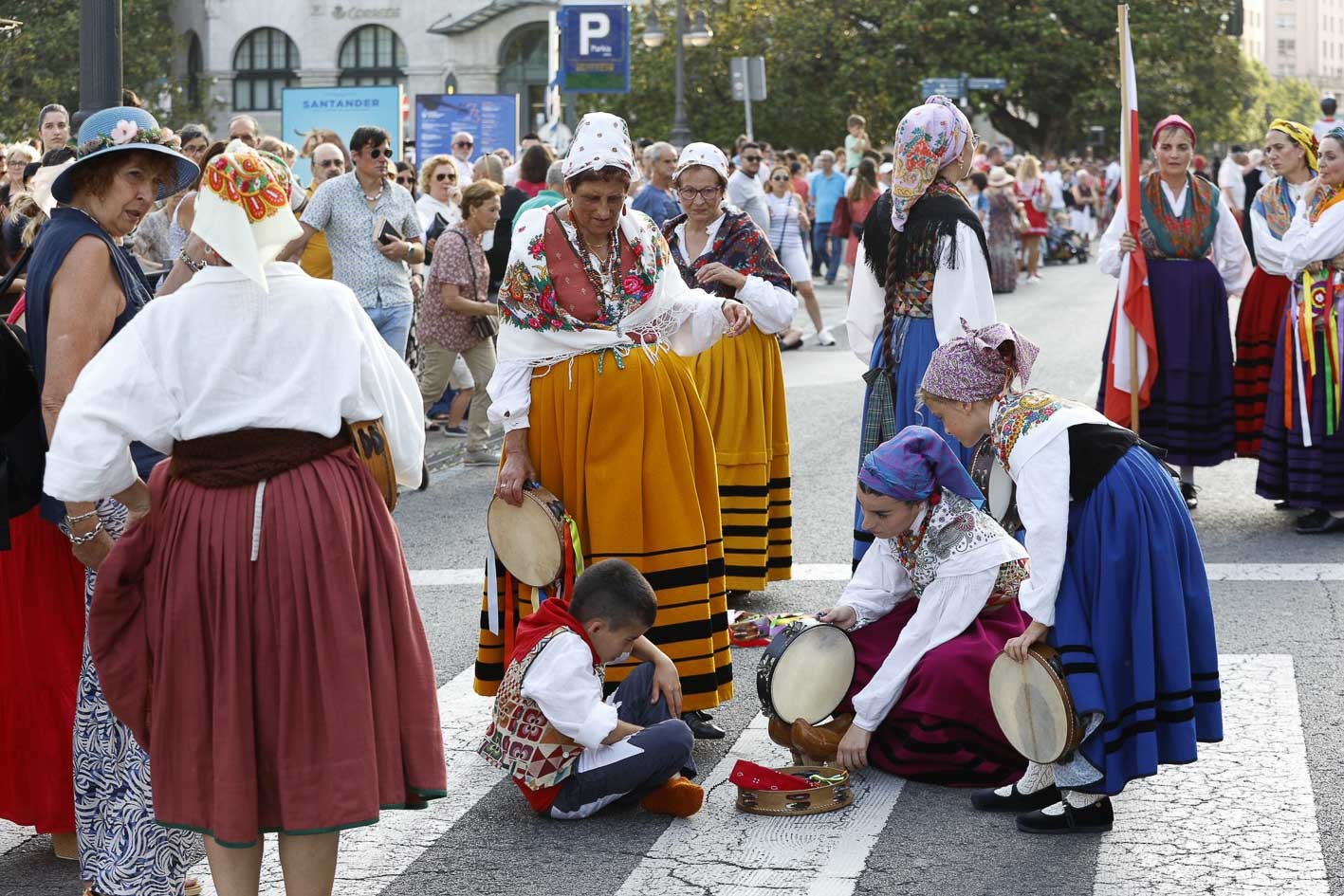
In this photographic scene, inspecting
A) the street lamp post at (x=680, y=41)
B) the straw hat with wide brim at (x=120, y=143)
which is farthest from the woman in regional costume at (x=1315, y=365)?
the street lamp post at (x=680, y=41)

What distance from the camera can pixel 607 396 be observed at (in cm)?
555

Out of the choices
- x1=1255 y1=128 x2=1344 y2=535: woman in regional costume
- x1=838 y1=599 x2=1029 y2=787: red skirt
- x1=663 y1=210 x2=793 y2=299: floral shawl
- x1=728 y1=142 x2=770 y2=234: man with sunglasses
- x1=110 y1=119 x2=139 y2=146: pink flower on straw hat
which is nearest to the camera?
x1=110 y1=119 x2=139 y2=146: pink flower on straw hat

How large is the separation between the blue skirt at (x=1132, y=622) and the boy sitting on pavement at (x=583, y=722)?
3.80 ft

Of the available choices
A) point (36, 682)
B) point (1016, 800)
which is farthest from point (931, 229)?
point (36, 682)

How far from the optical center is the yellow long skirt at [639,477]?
5.57 m

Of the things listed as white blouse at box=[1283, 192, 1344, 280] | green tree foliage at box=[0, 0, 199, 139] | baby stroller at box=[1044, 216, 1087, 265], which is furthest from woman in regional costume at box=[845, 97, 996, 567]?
baby stroller at box=[1044, 216, 1087, 265]

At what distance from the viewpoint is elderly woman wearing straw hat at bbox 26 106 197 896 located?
4.44 metres

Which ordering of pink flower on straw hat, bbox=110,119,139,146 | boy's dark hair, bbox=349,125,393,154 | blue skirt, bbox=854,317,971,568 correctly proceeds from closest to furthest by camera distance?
1. pink flower on straw hat, bbox=110,119,139,146
2. blue skirt, bbox=854,317,971,568
3. boy's dark hair, bbox=349,125,393,154

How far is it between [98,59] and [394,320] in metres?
3.08

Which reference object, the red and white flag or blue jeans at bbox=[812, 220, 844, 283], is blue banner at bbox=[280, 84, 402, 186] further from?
the red and white flag

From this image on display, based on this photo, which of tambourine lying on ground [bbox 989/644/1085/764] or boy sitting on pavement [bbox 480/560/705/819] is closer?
tambourine lying on ground [bbox 989/644/1085/764]

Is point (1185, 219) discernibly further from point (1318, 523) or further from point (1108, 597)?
point (1108, 597)

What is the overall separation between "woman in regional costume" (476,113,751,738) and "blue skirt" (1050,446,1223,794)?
1.29 meters

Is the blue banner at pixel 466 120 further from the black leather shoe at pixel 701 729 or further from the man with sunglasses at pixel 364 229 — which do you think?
the black leather shoe at pixel 701 729
